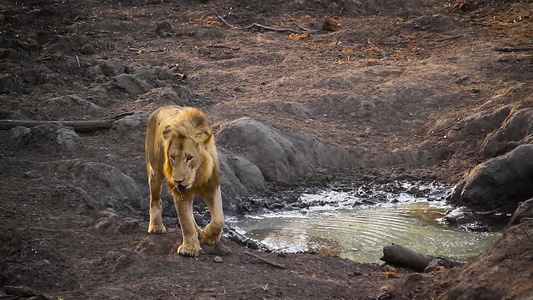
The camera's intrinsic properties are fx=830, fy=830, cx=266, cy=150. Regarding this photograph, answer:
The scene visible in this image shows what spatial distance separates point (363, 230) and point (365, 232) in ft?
0.29

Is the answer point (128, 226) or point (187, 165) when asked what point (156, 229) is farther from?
point (187, 165)

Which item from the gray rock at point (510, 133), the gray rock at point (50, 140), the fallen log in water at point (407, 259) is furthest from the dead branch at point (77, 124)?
the gray rock at point (510, 133)

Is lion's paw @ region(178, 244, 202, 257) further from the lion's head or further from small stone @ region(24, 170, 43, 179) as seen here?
small stone @ region(24, 170, 43, 179)

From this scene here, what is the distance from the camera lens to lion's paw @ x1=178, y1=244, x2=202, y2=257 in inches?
315

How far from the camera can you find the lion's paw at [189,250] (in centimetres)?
801

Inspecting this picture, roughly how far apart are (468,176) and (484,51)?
636 cm

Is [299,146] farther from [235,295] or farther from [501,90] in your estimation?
[235,295]

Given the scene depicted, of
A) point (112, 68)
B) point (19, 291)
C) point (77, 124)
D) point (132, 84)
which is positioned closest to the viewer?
point (19, 291)

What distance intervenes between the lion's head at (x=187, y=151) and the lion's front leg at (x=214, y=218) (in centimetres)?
30

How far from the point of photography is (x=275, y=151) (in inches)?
516

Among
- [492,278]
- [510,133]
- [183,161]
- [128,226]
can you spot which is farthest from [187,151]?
[510,133]

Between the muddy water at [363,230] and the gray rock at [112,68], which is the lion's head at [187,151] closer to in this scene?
the muddy water at [363,230]

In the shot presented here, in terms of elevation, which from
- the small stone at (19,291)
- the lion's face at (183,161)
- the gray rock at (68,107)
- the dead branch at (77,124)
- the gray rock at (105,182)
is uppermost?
the lion's face at (183,161)

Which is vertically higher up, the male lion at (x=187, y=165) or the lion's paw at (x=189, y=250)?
→ the male lion at (x=187, y=165)
